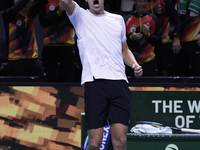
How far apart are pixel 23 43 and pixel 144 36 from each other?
184cm

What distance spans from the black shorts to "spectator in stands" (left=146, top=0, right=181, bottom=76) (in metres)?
Result: 2.75

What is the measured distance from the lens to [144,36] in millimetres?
5723

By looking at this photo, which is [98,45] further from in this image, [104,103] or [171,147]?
[171,147]

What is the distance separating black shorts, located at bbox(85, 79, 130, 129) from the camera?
3568 millimetres

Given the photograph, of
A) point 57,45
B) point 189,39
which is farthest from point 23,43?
point 189,39

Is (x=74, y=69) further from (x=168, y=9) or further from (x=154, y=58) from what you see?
(x=168, y=9)

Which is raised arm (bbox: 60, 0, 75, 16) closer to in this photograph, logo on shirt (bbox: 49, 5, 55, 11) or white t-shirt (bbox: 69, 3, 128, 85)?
white t-shirt (bbox: 69, 3, 128, 85)

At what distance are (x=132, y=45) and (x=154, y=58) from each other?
39 cm

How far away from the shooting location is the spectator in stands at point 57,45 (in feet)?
18.8

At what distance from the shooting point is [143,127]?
4.77 metres

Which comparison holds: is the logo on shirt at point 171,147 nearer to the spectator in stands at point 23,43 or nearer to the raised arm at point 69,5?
the raised arm at point 69,5

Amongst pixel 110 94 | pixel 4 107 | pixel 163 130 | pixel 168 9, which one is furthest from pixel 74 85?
pixel 168 9

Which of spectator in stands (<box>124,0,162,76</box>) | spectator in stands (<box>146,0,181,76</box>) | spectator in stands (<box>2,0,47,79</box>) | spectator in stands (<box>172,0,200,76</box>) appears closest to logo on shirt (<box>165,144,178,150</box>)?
spectator in stands (<box>124,0,162,76</box>)

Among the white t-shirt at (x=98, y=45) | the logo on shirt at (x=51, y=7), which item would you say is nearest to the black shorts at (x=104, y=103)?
the white t-shirt at (x=98, y=45)
